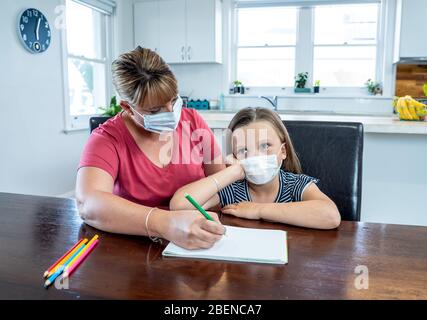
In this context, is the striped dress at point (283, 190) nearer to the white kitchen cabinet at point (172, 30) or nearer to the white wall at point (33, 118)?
the white wall at point (33, 118)

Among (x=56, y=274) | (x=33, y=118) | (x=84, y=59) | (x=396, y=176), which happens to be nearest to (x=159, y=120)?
(x=56, y=274)

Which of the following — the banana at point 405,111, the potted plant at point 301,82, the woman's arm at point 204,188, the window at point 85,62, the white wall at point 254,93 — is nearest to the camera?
the woman's arm at point 204,188

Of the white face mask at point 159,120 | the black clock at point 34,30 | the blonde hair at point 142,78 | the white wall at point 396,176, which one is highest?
the black clock at point 34,30

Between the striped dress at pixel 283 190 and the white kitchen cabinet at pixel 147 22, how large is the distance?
3.57 m

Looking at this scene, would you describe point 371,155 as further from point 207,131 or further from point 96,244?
point 96,244

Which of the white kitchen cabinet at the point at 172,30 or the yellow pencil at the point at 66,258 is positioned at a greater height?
the white kitchen cabinet at the point at 172,30

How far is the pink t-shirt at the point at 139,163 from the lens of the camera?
1119mm

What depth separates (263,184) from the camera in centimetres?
123

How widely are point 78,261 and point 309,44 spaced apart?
4.30 metres

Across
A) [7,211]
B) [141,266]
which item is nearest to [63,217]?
[7,211]

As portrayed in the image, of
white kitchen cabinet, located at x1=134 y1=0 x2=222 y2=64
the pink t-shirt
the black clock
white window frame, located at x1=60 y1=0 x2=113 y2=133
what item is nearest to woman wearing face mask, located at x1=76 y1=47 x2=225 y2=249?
the pink t-shirt

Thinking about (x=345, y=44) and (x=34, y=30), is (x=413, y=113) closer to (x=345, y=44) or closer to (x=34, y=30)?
(x=345, y=44)

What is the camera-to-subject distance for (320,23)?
175 inches

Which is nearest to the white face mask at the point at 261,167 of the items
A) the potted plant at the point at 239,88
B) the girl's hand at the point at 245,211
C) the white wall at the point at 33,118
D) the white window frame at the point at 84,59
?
the girl's hand at the point at 245,211
